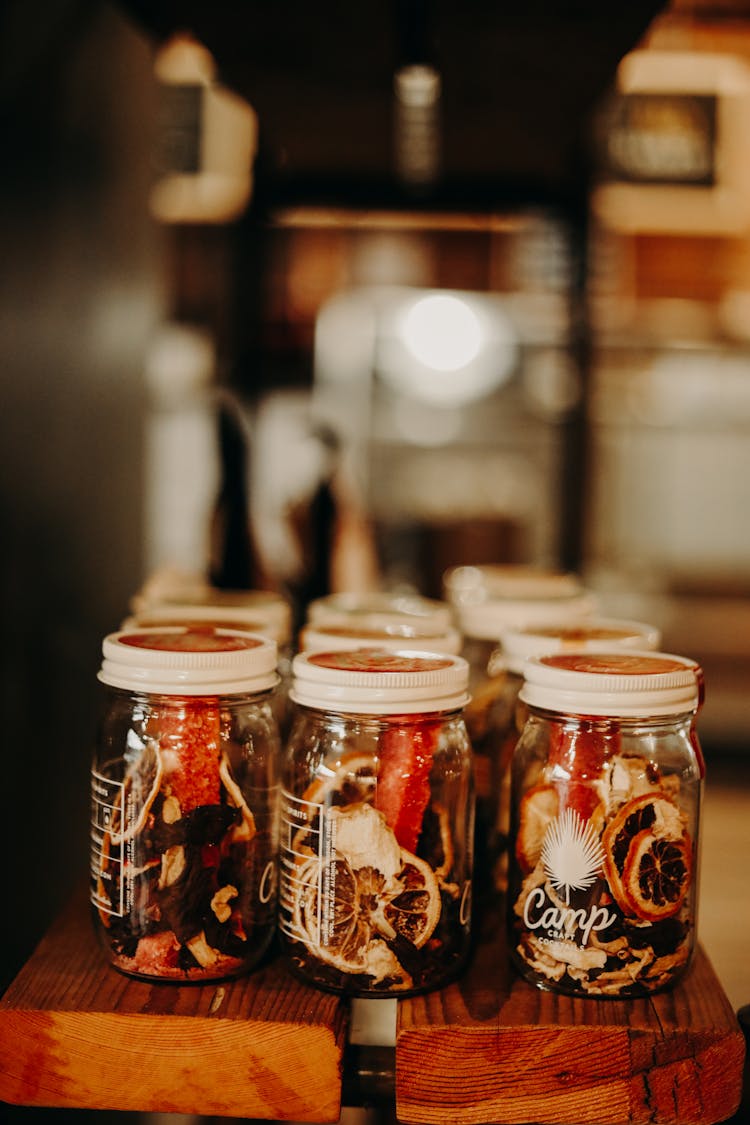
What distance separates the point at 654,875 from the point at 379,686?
22 centimetres

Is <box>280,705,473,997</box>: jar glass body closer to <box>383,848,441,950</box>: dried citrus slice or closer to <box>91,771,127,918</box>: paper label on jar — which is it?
<box>383,848,441,950</box>: dried citrus slice

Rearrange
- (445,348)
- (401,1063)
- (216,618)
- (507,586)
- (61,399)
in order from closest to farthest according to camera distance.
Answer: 1. (401,1063)
2. (216,618)
3. (61,399)
4. (507,586)
5. (445,348)

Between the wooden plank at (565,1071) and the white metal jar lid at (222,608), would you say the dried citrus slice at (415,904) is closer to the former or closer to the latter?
the wooden plank at (565,1071)

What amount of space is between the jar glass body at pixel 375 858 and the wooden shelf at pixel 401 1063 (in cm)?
4

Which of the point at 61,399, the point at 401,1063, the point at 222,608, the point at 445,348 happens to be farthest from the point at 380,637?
the point at 445,348

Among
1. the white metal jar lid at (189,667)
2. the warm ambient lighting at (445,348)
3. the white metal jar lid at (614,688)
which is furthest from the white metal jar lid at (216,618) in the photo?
the warm ambient lighting at (445,348)

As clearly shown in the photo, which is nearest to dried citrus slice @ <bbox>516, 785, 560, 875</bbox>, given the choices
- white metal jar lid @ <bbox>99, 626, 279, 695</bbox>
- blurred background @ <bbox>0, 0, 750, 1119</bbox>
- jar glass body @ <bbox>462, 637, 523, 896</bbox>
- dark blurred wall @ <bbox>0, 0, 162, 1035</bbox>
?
jar glass body @ <bbox>462, 637, 523, 896</bbox>

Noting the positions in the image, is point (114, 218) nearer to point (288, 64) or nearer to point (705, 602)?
point (288, 64)

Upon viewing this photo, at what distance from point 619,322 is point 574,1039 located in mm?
3276

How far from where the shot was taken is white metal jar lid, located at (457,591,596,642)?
1.10 metres

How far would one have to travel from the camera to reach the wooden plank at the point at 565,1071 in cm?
72

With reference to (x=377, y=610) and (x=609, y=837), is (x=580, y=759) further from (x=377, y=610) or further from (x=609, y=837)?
(x=377, y=610)

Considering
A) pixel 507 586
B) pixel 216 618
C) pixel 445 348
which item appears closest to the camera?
pixel 216 618

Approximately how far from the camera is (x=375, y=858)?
738 millimetres
